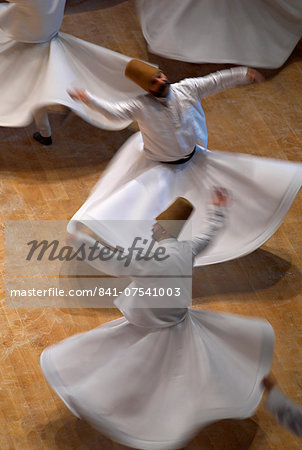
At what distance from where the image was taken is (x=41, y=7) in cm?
334

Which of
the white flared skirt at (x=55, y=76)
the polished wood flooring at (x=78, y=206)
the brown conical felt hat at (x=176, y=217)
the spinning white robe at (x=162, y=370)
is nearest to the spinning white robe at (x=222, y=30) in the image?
the polished wood flooring at (x=78, y=206)

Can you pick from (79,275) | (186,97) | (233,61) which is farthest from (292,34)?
(79,275)

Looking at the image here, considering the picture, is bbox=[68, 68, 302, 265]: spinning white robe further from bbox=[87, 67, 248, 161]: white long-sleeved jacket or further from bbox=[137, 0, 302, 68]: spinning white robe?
bbox=[137, 0, 302, 68]: spinning white robe

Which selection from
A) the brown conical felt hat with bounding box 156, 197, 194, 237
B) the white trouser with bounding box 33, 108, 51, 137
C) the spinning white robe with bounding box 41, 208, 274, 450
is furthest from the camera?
the white trouser with bounding box 33, 108, 51, 137

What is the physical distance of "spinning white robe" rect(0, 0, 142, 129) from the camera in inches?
134

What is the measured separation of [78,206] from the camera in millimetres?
3508

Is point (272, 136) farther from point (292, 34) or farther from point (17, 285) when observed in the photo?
point (17, 285)

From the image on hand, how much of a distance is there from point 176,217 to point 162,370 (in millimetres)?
1109

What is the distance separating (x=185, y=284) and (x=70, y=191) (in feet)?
4.65

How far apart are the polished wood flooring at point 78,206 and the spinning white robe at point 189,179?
0.97 feet

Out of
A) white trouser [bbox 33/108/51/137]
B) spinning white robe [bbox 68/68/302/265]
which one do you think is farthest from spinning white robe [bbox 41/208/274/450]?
white trouser [bbox 33/108/51/137]

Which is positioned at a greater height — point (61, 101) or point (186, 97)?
point (186, 97)

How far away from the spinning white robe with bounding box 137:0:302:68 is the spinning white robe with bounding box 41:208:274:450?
2111mm

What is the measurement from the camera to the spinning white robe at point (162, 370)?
241 cm
